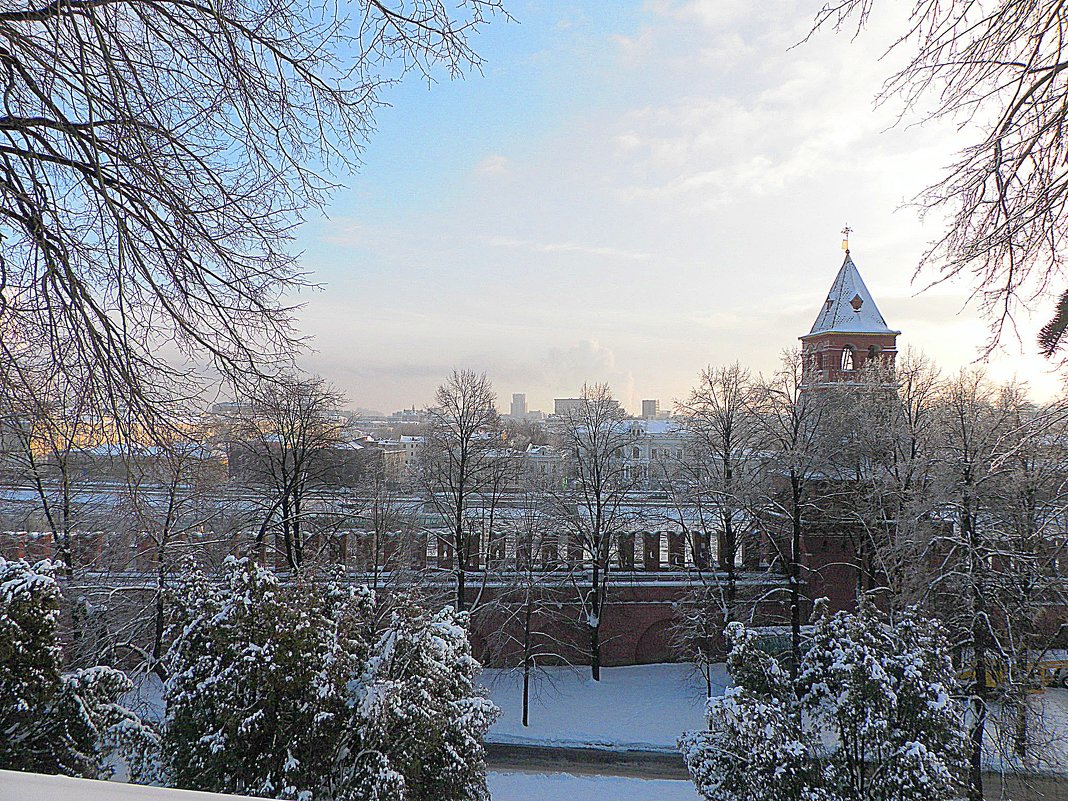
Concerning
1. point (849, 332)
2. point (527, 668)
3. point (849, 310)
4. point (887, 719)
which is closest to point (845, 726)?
point (887, 719)

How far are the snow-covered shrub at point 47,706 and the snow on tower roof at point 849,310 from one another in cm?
2779

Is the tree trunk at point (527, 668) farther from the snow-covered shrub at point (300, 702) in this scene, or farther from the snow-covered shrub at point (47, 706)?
the snow-covered shrub at point (47, 706)

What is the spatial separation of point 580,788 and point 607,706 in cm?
449

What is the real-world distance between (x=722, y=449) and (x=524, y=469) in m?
6.15

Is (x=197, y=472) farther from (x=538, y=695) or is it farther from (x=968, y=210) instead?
(x=538, y=695)

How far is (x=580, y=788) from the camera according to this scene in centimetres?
1275

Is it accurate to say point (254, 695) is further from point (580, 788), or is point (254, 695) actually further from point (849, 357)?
point (849, 357)

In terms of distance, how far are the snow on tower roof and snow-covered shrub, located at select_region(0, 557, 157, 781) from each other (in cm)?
2779

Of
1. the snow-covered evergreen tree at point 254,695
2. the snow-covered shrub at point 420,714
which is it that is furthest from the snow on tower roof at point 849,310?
the snow-covered evergreen tree at point 254,695

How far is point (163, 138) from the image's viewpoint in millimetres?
3365

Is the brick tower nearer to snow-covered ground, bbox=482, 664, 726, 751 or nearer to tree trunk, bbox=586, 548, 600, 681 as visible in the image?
tree trunk, bbox=586, 548, 600, 681

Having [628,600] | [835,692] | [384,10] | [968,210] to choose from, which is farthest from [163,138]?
A: [628,600]

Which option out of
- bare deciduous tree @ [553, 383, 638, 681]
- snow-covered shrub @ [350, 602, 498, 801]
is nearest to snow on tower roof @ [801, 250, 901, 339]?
bare deciduous tree @ [553, 383, 638, 681]

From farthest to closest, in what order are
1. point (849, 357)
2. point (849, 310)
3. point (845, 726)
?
1. point (849, 310)
2. point (849, 357)
3. point (845, 726)
